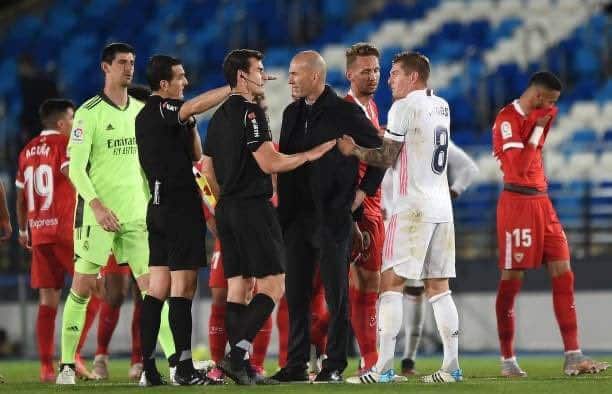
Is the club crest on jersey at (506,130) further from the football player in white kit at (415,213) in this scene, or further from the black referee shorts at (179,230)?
the black referee shorts at (179,230)

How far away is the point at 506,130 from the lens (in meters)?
10.3

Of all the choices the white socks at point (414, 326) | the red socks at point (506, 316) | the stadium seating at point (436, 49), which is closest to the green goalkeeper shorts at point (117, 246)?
the white socks at point (414, 326)

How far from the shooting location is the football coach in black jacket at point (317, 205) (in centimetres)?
903

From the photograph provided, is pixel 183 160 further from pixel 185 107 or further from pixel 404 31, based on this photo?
pixel 404 31

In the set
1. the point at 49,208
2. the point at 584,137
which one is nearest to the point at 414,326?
the point at 49,208

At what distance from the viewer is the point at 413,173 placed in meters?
9.05

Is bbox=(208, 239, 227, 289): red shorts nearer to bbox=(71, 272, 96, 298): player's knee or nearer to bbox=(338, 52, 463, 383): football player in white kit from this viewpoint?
bbox=(71, 272, 96, 298): player's knee

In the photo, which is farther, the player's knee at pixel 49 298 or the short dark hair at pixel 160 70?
the player's knee at pixel 49 298

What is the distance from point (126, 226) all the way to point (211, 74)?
1424 cm

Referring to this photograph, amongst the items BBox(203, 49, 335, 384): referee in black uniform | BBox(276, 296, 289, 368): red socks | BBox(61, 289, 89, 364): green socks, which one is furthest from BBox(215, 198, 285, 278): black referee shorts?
BBox(276, 296, 289, 368): red socks

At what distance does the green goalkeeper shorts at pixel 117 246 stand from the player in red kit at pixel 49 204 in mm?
1461

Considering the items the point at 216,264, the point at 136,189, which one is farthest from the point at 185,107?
the point at 216,264

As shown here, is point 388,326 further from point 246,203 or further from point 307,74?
point 307,74

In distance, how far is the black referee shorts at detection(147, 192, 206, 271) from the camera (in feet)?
29.7
